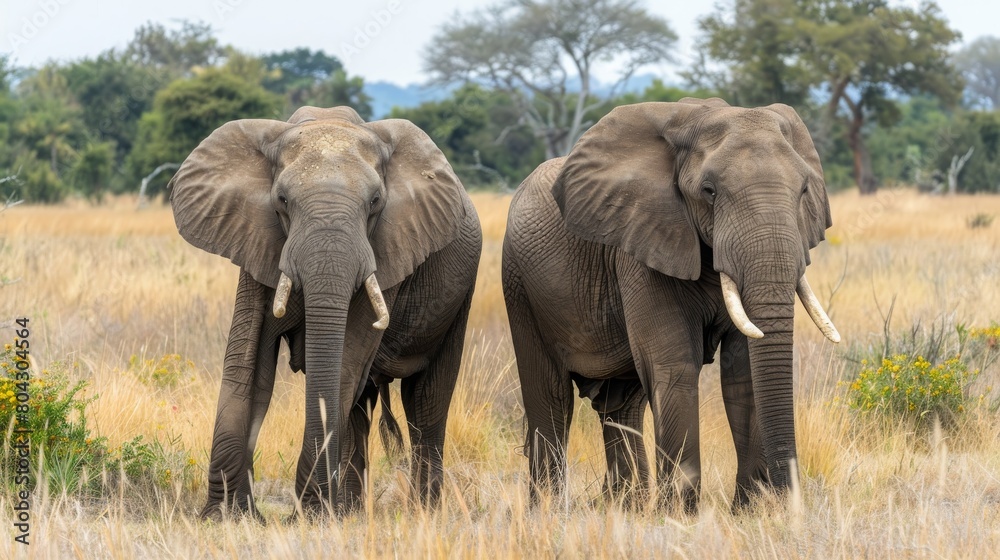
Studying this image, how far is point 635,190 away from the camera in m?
5.22

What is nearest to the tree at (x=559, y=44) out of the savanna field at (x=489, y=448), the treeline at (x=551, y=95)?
the treeline at (x=551, y=95)

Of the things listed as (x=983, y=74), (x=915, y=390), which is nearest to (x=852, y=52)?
(x=915, y=390)

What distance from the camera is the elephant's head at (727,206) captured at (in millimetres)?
4586

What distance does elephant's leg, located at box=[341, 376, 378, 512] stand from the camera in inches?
231

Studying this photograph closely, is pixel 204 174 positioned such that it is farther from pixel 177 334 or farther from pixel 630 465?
pixel 177 334

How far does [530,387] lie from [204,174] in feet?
6.07

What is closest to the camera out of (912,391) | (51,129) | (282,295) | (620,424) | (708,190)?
(708,190)

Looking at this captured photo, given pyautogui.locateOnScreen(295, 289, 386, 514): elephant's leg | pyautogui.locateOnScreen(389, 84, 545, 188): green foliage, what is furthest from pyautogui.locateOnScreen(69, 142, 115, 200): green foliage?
pyautogui.locateOnScreen(295, 289, 386, 514): elephant's leg

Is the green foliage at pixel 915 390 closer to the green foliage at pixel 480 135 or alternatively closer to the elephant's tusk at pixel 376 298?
the elephant's tusk at pixel 376 298

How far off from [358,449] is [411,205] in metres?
1.30

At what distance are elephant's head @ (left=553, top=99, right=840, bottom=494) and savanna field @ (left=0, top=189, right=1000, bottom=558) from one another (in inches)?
21.8

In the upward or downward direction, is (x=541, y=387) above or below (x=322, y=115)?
below

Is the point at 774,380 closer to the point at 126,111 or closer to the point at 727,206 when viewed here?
the point at 727,206

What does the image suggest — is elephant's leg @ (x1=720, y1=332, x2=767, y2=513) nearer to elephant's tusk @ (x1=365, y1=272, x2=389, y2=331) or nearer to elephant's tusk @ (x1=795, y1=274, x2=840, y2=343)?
elephant's tusk @ (x1=795, y1=274, x2=840, y2=343)
